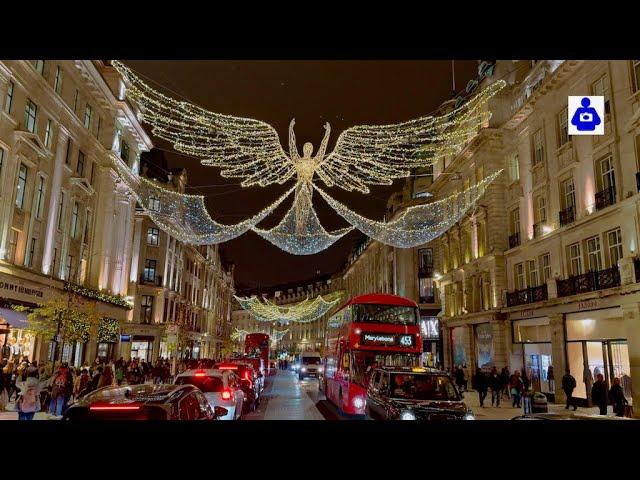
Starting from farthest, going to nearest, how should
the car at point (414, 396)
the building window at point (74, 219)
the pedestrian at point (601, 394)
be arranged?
1. the building window at point (74, 219)
2. the pedestrian at point (601, 394)
3. the car at point (414, 396)

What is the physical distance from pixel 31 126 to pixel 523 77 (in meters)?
28.0

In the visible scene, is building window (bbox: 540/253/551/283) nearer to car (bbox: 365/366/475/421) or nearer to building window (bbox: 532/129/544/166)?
building window (bbox: 532/129/544/166)

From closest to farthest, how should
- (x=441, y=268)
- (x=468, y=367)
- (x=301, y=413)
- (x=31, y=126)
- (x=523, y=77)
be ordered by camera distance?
(x=301, y=413)
(x=31, y=126)
(x=523, y=77)
(x=468, y=367)
(x=441, y=268)

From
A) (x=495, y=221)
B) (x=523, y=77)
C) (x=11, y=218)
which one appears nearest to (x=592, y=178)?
(x=495, y=221)

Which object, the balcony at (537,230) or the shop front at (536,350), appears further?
the balcony at (537,230)

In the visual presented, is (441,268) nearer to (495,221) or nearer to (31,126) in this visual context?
(495,221)

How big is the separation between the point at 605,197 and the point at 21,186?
26086 mm

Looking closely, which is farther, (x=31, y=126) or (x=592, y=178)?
(x=31, y=126)

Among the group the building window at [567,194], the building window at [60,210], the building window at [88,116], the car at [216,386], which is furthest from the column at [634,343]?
the building window at [88,116]

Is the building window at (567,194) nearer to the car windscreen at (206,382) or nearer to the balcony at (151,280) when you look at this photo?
the car windscreen at (206,382)

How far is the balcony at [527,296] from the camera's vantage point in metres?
27.4

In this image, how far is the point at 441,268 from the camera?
44.8m

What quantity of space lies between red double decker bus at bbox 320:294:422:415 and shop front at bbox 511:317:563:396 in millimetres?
10221

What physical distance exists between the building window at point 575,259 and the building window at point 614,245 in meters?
2.23
